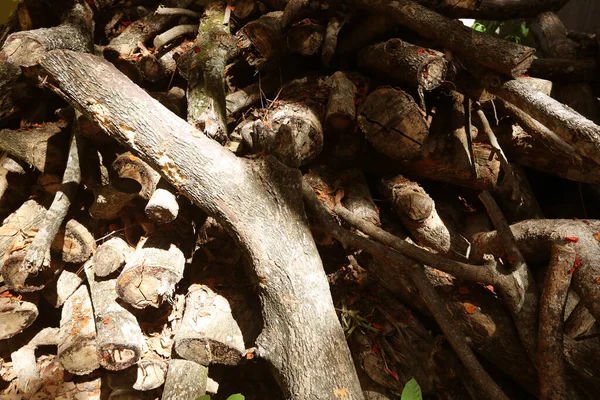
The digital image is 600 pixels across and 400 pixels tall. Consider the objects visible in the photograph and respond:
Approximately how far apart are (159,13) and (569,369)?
398 centimetres

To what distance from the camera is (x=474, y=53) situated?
2.40 m

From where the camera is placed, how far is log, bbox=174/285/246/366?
6.48ft

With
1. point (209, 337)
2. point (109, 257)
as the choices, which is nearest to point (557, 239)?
point (209, 337)

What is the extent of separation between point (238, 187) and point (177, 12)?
2.32 m

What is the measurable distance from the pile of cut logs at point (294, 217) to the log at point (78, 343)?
0.6 inches

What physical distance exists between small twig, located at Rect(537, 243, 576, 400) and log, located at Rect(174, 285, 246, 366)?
1523mm

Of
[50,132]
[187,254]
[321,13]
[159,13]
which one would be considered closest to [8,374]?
[187,254]

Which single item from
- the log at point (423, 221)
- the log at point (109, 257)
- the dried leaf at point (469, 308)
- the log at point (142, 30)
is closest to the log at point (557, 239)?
the log at point (423, 221)

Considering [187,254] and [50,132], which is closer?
[187,254]

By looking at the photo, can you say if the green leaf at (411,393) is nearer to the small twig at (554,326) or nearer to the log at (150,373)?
the small twig at (554,326)

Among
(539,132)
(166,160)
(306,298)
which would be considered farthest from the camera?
(539,132)

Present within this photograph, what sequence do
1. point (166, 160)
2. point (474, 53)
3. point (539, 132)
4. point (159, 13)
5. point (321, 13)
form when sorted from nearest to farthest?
1. point (166, 160)
2. point (474, 53)
3. point (539, 132)
4. point (321, 13)
5. point (159, 13)

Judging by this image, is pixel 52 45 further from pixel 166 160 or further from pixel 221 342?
pixel 221 342

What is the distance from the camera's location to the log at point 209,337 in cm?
198
